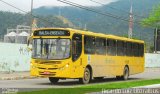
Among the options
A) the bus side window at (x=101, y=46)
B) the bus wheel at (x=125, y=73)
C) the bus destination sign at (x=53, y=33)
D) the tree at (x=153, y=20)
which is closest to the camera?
the bus destination sign at (x=53, y=33)

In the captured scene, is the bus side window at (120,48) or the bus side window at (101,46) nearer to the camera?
the bus side window at (101,46)

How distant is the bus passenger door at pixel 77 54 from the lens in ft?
80.3

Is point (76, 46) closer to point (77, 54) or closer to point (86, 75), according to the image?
point (77, 54)

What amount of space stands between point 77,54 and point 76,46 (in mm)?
439

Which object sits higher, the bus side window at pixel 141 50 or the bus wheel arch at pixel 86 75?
the bus side window at pixel 141 50

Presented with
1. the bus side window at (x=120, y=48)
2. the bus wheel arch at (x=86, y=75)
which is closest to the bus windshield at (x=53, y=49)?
the bus wheel arch at (x=86, y=75)

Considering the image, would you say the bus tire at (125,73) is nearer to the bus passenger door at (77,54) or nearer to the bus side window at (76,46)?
the bus passenger door at (77,54)

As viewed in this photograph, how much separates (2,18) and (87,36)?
165 ft

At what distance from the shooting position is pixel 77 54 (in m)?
24.8

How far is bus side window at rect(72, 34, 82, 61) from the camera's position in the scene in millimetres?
24453

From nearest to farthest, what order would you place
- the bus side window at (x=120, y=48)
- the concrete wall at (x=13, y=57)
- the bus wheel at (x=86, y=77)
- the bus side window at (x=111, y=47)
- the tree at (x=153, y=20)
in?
the bus wheel at (x=86, y=77) → the bus side window at (x=111, y=47) → the bus side window at (x=120, y=48) → the concrete wall at (x=13, y=57) → the tree at (x=153, y=20)

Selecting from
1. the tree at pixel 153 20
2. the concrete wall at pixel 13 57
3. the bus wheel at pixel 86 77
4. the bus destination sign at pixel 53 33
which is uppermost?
the tree at pixel 153 20

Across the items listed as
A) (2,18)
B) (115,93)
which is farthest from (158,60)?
(115,93)

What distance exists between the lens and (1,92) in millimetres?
16562
